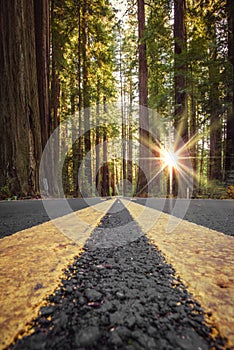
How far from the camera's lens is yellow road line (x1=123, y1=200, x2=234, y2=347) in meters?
0.49

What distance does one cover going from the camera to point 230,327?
1.44 ft

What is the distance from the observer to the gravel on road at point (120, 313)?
1.28 feet

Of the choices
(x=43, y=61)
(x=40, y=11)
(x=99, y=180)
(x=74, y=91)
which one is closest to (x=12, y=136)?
(x=43, y=61)

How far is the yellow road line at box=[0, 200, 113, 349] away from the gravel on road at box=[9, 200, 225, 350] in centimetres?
3

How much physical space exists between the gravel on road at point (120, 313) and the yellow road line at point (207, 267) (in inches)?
1.2

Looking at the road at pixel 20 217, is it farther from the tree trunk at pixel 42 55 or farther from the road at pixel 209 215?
the tree trunk at pixel 42 55

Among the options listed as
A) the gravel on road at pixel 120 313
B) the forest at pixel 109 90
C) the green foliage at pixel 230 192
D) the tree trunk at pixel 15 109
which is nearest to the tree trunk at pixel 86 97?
the forest at pixel 109 90

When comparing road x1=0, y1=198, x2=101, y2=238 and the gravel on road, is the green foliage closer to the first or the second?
road x1=0, y1=198, x2=101, y2=238

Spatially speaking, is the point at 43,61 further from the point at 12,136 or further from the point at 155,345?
the point at 155,345

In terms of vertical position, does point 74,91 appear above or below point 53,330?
above

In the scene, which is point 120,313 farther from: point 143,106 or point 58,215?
point 143,106

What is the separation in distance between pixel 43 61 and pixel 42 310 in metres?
7.67

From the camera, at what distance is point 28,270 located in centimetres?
72

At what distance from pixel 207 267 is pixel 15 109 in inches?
202
